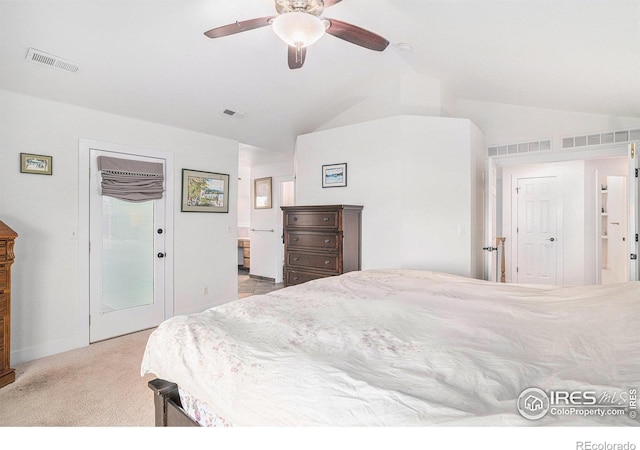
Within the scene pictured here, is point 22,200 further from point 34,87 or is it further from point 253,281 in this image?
point 253,281

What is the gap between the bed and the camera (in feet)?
2.41

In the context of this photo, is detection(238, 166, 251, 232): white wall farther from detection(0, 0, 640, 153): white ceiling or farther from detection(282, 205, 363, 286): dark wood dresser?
detection(282, 205, 363, 286): dark wood dresser

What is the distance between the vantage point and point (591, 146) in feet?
12.4

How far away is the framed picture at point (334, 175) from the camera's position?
4070 mm

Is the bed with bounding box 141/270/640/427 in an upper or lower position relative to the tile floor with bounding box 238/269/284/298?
upper

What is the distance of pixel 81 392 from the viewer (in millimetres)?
2338

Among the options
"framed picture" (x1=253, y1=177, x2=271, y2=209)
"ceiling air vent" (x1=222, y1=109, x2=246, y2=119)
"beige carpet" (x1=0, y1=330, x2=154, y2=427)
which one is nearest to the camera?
"beige carpet" (x1=0, y1=330, x2=154, y2=427)

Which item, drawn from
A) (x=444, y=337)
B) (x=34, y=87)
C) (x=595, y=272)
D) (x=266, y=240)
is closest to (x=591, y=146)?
(x=595, y=272)

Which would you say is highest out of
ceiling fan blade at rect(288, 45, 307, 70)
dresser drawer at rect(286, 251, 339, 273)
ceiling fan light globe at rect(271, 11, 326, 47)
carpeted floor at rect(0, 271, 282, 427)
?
ceiling fan blade at rect(288, 45, 307, 70)

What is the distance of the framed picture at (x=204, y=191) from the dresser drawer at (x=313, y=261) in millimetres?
1338

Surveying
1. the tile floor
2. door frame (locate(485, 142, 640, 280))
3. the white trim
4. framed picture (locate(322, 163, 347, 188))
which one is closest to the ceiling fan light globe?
framed picture (locate(322, 163, 347, 188))

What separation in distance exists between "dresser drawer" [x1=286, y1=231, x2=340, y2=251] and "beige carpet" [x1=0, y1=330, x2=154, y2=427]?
1.86m

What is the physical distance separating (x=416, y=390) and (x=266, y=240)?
5903 millimetres

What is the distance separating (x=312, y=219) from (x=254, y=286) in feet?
9.26
